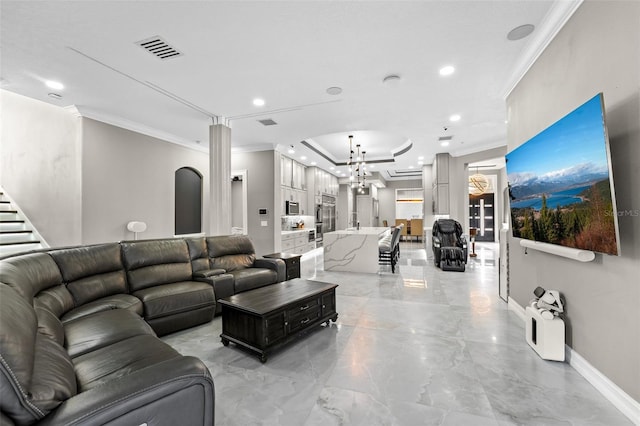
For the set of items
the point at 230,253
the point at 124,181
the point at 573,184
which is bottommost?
the point at 230,253

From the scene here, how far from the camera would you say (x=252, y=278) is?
3.83 metres

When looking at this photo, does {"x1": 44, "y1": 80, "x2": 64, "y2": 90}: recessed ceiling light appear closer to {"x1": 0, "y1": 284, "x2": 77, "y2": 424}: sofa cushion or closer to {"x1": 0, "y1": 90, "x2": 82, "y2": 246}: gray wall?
{"x1": 0, "y1": 90, "x2": 82, "y2": 246}: gray wall

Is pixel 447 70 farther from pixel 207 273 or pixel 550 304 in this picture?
pixel 207 273

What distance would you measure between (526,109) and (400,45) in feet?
5.66

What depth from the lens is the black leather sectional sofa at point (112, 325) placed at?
3.02 ft

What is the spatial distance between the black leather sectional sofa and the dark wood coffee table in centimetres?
73

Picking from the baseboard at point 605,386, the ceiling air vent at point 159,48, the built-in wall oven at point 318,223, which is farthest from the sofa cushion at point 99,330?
the built-in wall oven at point 318,223

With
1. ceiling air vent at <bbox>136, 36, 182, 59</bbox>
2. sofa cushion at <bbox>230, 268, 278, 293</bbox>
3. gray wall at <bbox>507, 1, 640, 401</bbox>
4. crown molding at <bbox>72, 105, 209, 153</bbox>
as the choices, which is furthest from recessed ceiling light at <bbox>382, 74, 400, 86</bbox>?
crown molding at <bbox>72, 105, 209, 153</bbox>

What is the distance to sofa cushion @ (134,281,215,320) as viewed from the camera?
279 cm

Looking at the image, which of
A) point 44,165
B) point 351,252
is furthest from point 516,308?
point 44,165

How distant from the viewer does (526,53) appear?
2.94 m

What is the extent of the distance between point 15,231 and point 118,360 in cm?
Result: 463

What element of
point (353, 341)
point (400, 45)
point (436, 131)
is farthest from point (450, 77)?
point (353, 341)

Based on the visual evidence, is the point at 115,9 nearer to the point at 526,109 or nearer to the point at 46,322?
the point at 46,322
